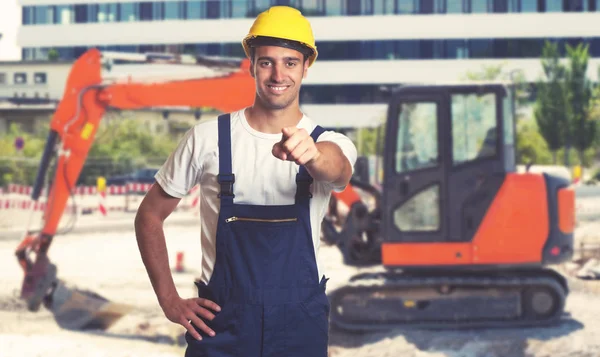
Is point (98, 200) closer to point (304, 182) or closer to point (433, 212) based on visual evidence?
point (433, 212)

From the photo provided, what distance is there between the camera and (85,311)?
829 centimetres

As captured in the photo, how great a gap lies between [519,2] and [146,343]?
28.4m

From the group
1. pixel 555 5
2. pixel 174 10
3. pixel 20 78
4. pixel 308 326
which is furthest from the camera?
pixel 174 10

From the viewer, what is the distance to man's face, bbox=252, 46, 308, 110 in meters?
2.37

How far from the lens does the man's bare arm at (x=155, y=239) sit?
2455mm

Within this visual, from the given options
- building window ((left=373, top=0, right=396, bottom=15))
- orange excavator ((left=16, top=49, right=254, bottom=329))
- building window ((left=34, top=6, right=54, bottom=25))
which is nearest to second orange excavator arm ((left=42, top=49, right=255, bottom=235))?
orange excavator ((left=16, top=49, right=254, bottom=329))

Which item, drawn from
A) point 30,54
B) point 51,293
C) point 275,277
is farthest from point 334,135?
point 30,54

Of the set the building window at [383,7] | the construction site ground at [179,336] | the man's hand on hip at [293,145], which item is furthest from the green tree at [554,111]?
the man's hand on hip at [293,145]

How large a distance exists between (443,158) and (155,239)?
5.17 m

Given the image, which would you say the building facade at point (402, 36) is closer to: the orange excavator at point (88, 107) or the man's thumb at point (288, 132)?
the orange excavator at point (88, 107)

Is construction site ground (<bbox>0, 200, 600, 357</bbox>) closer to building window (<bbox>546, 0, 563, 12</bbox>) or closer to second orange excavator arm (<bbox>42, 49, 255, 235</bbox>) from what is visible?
second orange excavator arm (<bbox>42, 49, 255, 235</bbox>)

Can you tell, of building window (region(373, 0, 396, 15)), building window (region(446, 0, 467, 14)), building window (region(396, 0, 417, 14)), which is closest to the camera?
building window (region(446, 0, 467, 14))

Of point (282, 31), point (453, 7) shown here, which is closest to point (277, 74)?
point (282, 31)

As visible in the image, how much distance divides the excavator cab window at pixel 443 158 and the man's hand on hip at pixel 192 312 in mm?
5081
